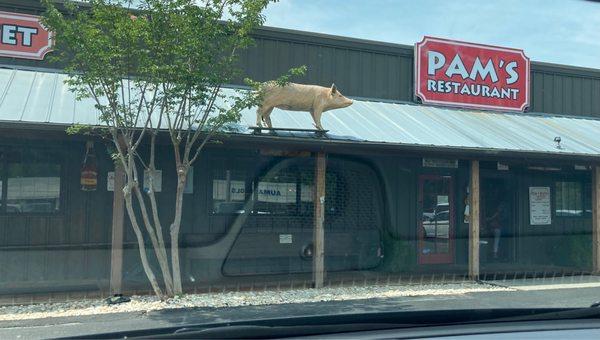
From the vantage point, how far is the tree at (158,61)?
935 centimetres

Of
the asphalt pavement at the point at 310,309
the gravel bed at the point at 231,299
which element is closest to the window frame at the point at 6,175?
the gravel bed at the point at 231,299

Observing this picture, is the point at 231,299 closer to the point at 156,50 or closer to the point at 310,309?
the point at 310,309

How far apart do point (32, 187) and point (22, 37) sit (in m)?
2.92

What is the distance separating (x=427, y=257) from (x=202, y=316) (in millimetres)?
7598

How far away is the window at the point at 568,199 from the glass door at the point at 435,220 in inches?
118

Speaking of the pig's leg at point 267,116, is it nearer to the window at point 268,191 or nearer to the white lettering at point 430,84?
the window at point 268,191

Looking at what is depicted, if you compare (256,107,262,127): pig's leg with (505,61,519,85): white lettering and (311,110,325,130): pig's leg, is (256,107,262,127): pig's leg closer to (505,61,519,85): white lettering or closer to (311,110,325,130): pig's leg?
(311,110,325,130): pig's leg

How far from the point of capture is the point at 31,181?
11.7 m

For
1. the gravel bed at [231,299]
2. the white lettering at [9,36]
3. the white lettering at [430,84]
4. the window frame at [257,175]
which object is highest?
the white lettering at [9,36]

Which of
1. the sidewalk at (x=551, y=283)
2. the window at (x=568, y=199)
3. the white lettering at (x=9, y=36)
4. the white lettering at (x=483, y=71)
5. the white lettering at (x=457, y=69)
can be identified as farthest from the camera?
the window at (x=568, y=199)

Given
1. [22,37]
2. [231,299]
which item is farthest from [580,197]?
[22,37]

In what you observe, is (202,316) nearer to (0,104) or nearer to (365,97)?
(0,104)

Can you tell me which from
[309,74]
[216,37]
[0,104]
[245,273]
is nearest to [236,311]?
[245,273]

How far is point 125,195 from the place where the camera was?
9984 millimetres
